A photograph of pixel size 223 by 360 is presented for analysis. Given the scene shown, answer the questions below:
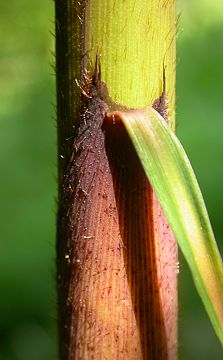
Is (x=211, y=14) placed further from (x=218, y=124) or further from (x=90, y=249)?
(x=90, y=249)

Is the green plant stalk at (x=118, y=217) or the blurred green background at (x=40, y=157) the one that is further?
the blurred green background at (x=40, y=157)

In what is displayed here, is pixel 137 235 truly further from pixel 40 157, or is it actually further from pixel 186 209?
pixel 40 157

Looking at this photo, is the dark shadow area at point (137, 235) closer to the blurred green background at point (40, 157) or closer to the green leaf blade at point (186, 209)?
the green leaf blade at point (186, 209)

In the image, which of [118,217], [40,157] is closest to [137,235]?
[118,217]

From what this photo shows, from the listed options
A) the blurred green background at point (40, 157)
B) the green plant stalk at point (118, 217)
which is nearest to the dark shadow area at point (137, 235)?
the green plant stalk at point (118, 217)

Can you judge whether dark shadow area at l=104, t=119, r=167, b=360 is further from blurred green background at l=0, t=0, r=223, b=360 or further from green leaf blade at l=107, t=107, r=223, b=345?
blurred green background at l=0, t=0, r=223, b=360

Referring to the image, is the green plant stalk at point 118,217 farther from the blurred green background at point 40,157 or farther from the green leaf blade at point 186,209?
the blurred green background at point 40,157
